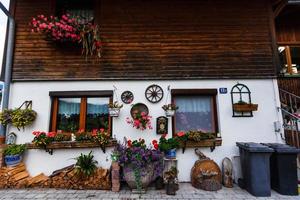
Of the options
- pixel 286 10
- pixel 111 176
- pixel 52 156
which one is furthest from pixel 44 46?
pixel 286 10

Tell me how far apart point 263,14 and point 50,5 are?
587 centimetres

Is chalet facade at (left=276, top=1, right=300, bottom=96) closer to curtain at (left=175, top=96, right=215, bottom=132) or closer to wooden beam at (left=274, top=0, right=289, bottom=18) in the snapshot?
wooden beam at (left=274, top=0, right=289, bottom=18)

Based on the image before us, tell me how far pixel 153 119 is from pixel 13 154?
10.6ft

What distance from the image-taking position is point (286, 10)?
5691 millimetres

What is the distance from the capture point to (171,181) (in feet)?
11.8

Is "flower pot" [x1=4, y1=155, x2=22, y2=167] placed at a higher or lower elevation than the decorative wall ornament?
lower

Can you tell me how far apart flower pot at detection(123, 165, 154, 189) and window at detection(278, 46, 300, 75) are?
516cm

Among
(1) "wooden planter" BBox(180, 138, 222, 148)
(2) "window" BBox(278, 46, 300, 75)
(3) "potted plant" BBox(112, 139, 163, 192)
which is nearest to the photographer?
(3) "potted plant" BBox(112, 139, 163, 192)

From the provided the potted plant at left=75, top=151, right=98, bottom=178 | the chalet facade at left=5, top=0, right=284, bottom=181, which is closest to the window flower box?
the chalet facade at left=5, top=0, right=284, bottom=181

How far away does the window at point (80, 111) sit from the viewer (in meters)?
4.59

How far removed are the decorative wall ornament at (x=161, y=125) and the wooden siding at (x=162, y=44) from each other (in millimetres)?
1074

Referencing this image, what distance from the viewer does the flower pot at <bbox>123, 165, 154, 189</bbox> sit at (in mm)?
3678

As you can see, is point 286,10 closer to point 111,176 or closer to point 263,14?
point 263,14

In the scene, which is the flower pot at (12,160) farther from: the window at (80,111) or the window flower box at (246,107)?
the window flower box at (246,107)
